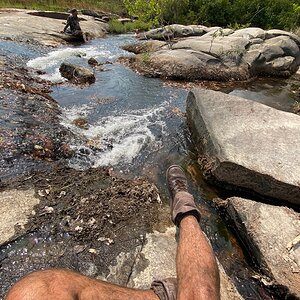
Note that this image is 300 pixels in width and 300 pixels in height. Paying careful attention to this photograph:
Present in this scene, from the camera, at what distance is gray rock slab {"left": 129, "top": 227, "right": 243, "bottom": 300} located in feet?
11.4

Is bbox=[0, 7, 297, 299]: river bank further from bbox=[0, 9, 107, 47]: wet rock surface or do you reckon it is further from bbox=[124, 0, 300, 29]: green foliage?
bbox=[124, 0, 300, 29]: green foliage

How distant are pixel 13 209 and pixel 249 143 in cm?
435

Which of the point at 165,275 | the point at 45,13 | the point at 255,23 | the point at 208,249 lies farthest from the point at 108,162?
the point at 255,23

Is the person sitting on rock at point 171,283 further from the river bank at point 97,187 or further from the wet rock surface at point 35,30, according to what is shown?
the wet rock surface at point 35,30

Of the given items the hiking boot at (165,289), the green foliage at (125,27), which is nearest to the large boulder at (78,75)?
the hiking boot at (165,289)

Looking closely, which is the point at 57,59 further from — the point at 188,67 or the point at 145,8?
the point at 188,67

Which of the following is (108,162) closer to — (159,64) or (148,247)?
(148,247)

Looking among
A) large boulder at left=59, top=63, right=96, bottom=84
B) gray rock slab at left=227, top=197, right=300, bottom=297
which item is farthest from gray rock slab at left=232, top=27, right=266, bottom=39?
gray rock slab at left=227, top=197, right=300, bottom=297

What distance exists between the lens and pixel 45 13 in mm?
22891

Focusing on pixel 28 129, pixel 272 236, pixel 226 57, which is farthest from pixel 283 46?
pixel 28 129

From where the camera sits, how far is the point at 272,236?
4086 mm

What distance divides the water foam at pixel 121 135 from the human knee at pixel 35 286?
11.2 ft

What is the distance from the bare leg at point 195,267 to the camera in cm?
255

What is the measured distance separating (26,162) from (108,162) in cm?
154
